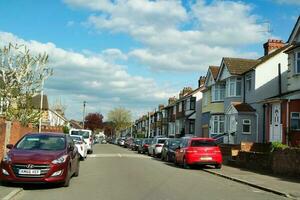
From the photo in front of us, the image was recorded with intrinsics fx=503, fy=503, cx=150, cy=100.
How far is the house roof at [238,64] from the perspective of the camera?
43.2 m

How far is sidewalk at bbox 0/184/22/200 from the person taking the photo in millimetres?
12148

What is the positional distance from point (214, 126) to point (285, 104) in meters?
15.5

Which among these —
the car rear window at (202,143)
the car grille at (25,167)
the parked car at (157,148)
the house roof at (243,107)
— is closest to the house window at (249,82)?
the house roof at (243,107)

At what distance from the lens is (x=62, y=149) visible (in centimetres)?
1527

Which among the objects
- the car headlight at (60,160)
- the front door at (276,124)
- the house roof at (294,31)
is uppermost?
the house roof at (294,31)

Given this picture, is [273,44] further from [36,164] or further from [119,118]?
[119,118]

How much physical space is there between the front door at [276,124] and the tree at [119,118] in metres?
127

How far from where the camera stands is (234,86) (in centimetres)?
4350

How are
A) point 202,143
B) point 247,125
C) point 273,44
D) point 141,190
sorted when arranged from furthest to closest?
point 273,44, point 247,125, point 202,143, point 141,190

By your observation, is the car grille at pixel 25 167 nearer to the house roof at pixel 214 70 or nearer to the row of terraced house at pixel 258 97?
the row of terraced house at pixel 258 97

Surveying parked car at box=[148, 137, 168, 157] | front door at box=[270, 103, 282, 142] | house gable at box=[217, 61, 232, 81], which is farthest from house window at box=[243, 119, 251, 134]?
parked car at box=[148, 137, 168, 157]

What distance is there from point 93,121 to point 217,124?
270 feet

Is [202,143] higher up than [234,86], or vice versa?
[234,86]

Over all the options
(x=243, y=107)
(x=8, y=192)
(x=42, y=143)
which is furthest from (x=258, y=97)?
(x=8, y=192)
